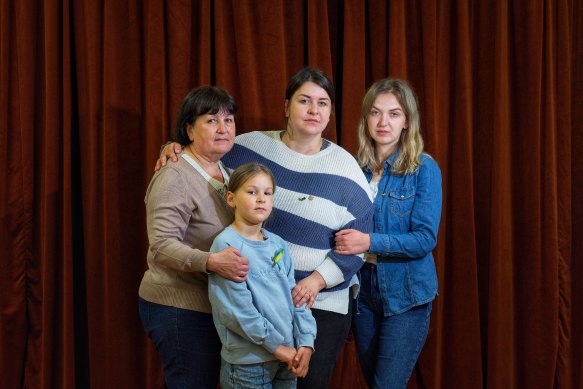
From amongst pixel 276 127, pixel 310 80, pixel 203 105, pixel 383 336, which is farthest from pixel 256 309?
pixel 276 127

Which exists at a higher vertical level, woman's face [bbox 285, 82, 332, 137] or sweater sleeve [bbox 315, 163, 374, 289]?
woman's face [bbox 285, 82, 332, 137]

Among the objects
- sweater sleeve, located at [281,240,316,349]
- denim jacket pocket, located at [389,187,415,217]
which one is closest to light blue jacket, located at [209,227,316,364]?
sweater sleeve, located at [281,240,316,349]

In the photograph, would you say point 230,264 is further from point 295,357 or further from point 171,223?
point 295,357

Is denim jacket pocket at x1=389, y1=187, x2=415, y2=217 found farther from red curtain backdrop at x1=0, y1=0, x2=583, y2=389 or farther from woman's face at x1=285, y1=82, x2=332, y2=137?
red curtain backdrop at x1=0, y1=0, x2=583, y2=389

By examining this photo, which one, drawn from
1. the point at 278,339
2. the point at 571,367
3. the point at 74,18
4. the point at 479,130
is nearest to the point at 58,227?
the point at 74,18

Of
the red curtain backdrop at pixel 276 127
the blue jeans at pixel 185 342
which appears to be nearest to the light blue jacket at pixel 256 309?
the blue jeans at pixel 185 342

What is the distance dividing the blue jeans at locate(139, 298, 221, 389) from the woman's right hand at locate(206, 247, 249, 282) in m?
0.24

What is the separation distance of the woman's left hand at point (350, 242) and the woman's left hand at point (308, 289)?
4.4 inches

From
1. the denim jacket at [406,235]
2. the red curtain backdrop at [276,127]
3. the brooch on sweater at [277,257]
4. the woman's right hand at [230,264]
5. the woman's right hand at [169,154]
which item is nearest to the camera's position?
the woman's right hand at [230,264]

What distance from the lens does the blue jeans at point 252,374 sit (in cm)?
168

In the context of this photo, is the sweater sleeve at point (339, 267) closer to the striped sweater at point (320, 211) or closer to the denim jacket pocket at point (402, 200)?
the striped sweater at point (320, 211)

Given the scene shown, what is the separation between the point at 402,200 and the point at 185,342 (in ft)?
2.81

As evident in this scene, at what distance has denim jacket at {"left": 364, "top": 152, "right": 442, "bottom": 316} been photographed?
75.5 inches

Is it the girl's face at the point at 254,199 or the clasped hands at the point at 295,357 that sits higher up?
the girl's face at the point at 254,199
